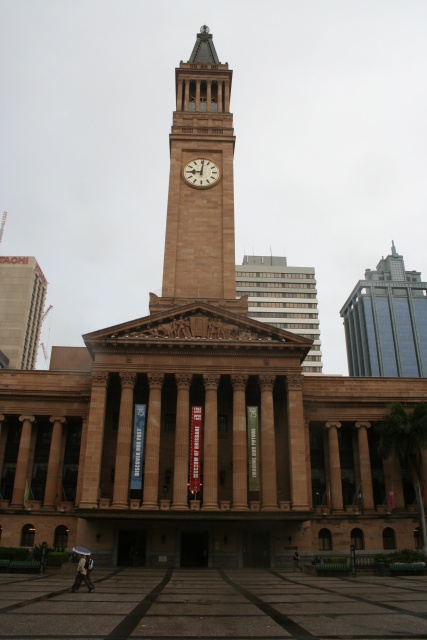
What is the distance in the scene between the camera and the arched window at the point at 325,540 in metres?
52.4

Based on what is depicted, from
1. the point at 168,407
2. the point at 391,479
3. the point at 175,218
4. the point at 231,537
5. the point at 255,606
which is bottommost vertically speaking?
the point at 255,606

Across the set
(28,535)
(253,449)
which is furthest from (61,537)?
(253,449)

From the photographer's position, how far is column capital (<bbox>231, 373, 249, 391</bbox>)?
52000 millimetres

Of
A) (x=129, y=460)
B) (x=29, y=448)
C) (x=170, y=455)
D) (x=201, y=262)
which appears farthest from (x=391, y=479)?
(x=29, y=448)

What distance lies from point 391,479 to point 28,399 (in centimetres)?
3649

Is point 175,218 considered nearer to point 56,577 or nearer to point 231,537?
point 231,537

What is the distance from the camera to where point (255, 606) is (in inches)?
923

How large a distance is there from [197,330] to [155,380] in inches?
238

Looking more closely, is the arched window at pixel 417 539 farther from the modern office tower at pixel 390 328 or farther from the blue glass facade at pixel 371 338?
the blue glass facade at pixel 371 338

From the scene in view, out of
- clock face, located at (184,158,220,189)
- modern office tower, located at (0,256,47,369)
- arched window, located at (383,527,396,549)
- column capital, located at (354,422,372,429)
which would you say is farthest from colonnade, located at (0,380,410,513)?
modern office tower, located at (0,256,47,369)

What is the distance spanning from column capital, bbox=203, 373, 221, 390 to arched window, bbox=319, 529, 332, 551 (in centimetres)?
1674

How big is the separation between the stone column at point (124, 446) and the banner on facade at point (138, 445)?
514mm

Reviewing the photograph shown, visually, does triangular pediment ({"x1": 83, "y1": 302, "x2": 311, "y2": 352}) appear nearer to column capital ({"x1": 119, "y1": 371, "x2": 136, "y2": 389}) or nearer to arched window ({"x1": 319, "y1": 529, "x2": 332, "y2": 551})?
column capital ({"x1": 119, "y1": 371, "x2": 136, "y2": 389})

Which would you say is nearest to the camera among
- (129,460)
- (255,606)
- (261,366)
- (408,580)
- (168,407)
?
(255,606)
